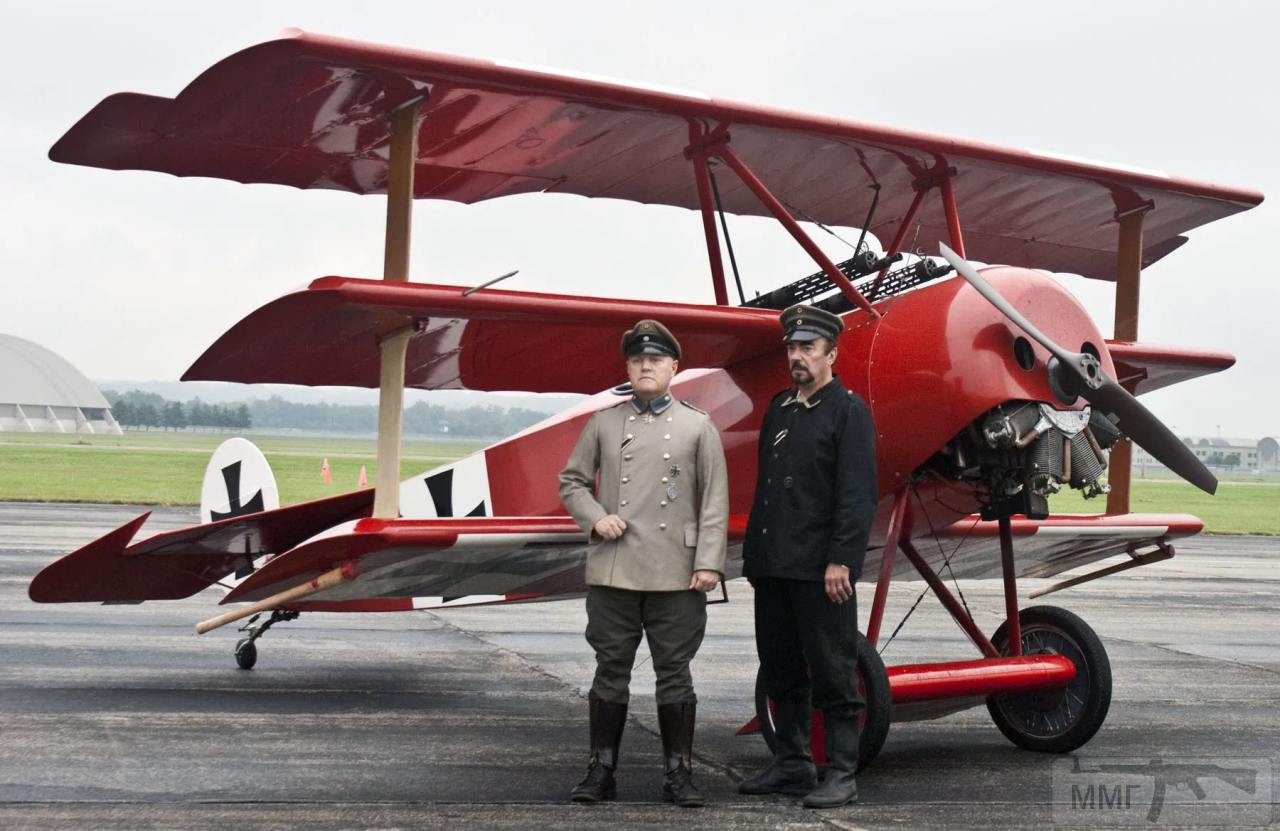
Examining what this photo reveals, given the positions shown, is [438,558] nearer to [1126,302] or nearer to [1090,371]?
[1090,371]

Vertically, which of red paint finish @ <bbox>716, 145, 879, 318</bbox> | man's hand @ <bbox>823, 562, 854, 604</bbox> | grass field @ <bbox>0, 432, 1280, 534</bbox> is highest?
red paint finish @ <bbox>716, 145, 879, 318</bbox>

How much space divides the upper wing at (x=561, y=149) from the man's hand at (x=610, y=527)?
202 centimetres

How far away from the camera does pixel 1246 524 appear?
114 feet

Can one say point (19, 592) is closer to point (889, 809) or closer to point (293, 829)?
point (293, 829)

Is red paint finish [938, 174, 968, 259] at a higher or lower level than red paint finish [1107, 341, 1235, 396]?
higher

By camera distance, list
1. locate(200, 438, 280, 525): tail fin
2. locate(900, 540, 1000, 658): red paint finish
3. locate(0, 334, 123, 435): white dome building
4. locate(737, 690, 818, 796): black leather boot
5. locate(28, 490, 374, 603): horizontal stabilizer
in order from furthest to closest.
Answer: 1. locate(0, 334, 123, 435): white dome building
2. locate(200, 438, 280, 525): tail fin
3. locate(28, 490, 374, 603): horizontal stabilizer
4. locate(900, 540, 1000, 658): red paint finish
5. locate(737, 690, 818, 796): black leather boot

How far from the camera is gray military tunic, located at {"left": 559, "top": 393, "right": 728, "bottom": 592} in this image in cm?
470

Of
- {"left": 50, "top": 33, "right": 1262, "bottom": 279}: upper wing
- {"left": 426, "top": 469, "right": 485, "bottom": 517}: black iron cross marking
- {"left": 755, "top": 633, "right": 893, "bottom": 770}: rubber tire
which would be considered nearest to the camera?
{"left": 755, "top": 633, "right": 893, "bottom": 770}: rubber tire

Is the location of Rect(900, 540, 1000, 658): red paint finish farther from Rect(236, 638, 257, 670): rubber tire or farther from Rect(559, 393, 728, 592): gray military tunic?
Rect(236, 638, 257, 670): rubber tire

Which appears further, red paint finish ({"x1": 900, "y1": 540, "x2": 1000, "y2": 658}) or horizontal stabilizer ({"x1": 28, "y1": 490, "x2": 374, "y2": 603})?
horizontal stabilizer ({"x1": 28, "y1": 490, "x2": 374, "y2": 603})

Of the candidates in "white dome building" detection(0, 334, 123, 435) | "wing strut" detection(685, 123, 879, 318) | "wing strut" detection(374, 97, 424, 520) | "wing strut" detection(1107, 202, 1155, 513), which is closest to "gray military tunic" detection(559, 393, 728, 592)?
"wing strut" detection(374, 97, 424, 520)

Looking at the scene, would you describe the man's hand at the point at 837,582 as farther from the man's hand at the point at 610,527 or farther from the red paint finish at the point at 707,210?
the red paint finish at the point at 707,210

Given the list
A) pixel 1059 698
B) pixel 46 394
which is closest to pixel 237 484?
pixel 1059 698

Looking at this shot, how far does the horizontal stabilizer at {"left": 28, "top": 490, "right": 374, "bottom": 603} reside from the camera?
6570 mm
